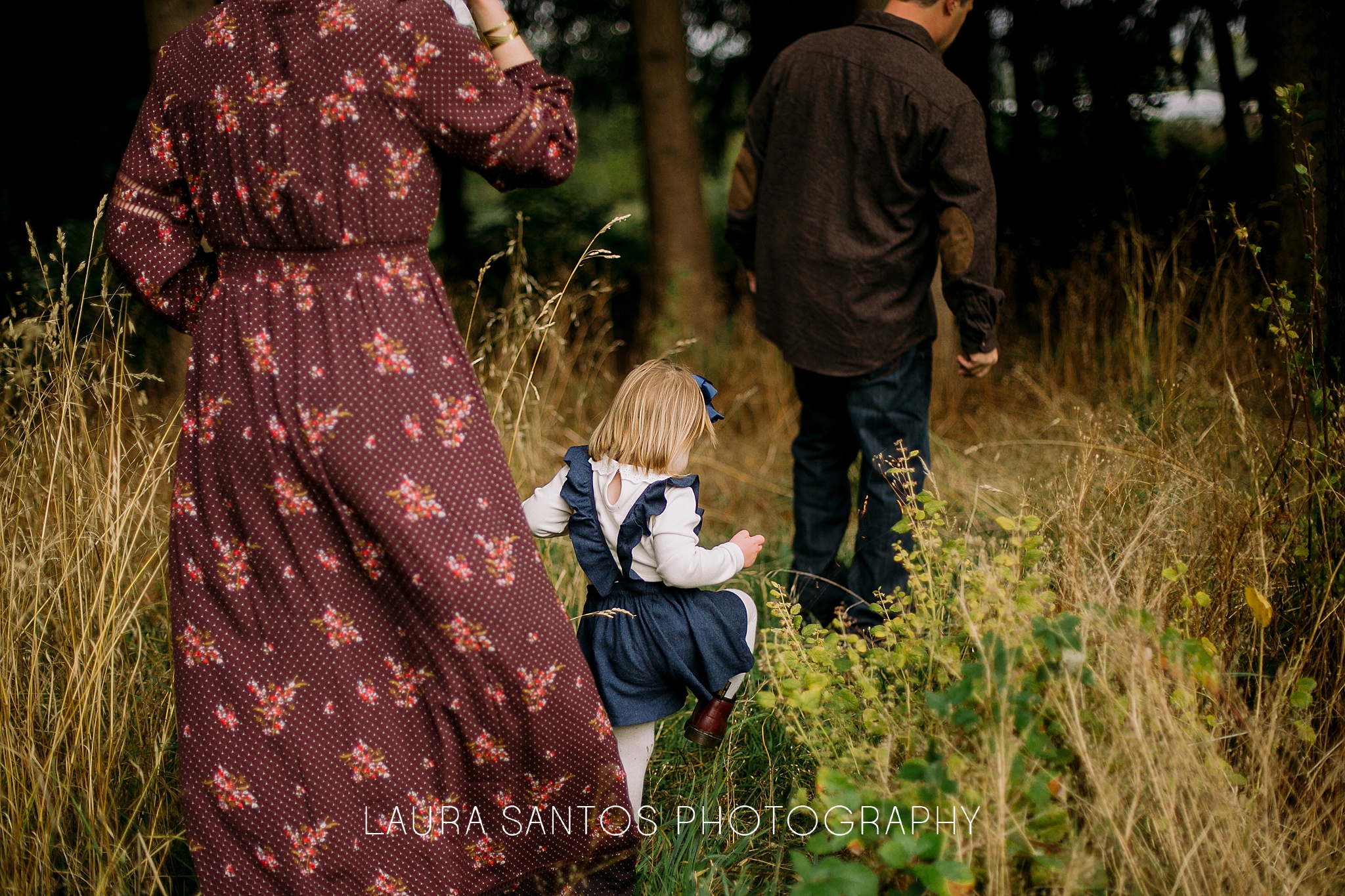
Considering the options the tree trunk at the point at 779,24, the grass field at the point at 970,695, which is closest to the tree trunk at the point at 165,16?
the grass field at the point at 970,695

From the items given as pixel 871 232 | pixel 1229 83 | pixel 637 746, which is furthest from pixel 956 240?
pixel 1229 83

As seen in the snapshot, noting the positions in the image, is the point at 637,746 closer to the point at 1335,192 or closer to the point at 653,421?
the point at 653,421

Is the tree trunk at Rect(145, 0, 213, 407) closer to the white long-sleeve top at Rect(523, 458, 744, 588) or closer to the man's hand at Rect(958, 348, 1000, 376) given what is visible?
the white long-sleeve top at Rect(523, 458, 744, 588)

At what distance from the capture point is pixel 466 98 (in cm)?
159

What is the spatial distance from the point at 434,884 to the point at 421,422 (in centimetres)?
82

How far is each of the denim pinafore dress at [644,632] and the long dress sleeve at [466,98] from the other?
60 centimetres

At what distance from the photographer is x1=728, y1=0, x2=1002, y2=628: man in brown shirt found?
2.61 m

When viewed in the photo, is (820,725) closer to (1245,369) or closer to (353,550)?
(353,550)

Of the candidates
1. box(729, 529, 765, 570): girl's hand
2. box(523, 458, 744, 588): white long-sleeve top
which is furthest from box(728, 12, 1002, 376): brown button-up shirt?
box(523, 458, 744, 588): white long-sleeve top

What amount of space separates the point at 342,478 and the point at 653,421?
1.97ft

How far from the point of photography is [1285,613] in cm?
231

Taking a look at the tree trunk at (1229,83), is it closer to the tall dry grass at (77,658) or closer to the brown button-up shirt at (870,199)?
the brown button-up shirt at (870,199)

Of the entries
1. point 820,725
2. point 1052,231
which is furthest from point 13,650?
point 1052,231

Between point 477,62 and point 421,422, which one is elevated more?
point 477,62
